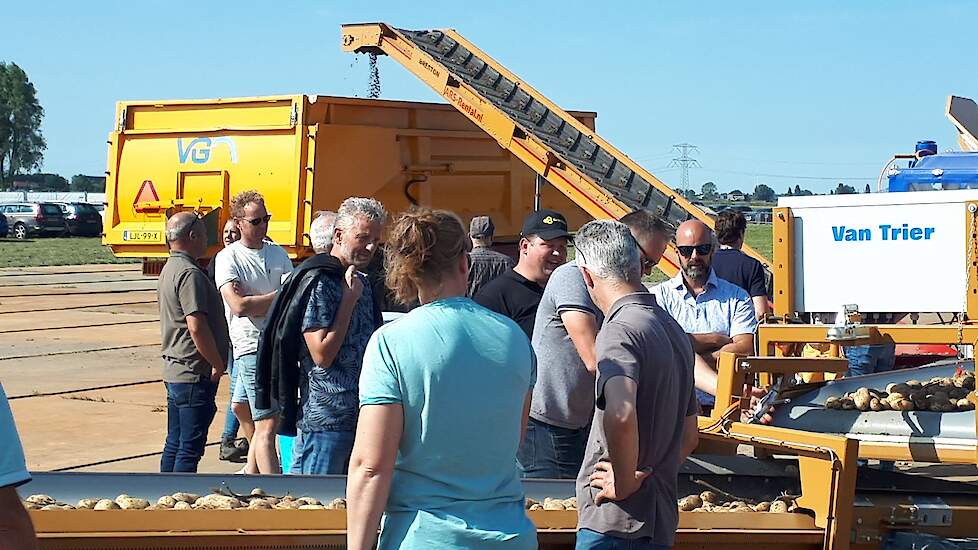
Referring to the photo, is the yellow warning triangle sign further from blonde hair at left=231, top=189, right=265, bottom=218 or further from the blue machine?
the blue machine

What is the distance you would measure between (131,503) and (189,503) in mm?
213

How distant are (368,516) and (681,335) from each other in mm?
1265

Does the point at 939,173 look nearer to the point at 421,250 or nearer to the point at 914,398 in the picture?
the point at 914,398

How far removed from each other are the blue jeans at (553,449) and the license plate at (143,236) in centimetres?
967

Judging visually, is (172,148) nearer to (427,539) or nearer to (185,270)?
(185,270)

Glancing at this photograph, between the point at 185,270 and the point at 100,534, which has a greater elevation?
the point at 185,270

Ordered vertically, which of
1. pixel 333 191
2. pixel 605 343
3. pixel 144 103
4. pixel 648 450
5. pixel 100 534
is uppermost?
pixel 144 103

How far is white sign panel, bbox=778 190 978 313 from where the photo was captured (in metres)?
5.67

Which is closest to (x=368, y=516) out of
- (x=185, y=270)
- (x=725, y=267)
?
(x=185, y=270)

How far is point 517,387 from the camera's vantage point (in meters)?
3.40

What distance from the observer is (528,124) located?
14.6 m

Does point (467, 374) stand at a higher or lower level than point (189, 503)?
higher

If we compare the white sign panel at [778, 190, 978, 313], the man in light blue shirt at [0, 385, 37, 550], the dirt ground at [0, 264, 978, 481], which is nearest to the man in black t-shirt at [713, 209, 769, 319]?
the dirt ground at [0, 264, 978, 481]

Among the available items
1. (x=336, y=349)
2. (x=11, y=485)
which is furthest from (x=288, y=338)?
(x=11, y=485)
